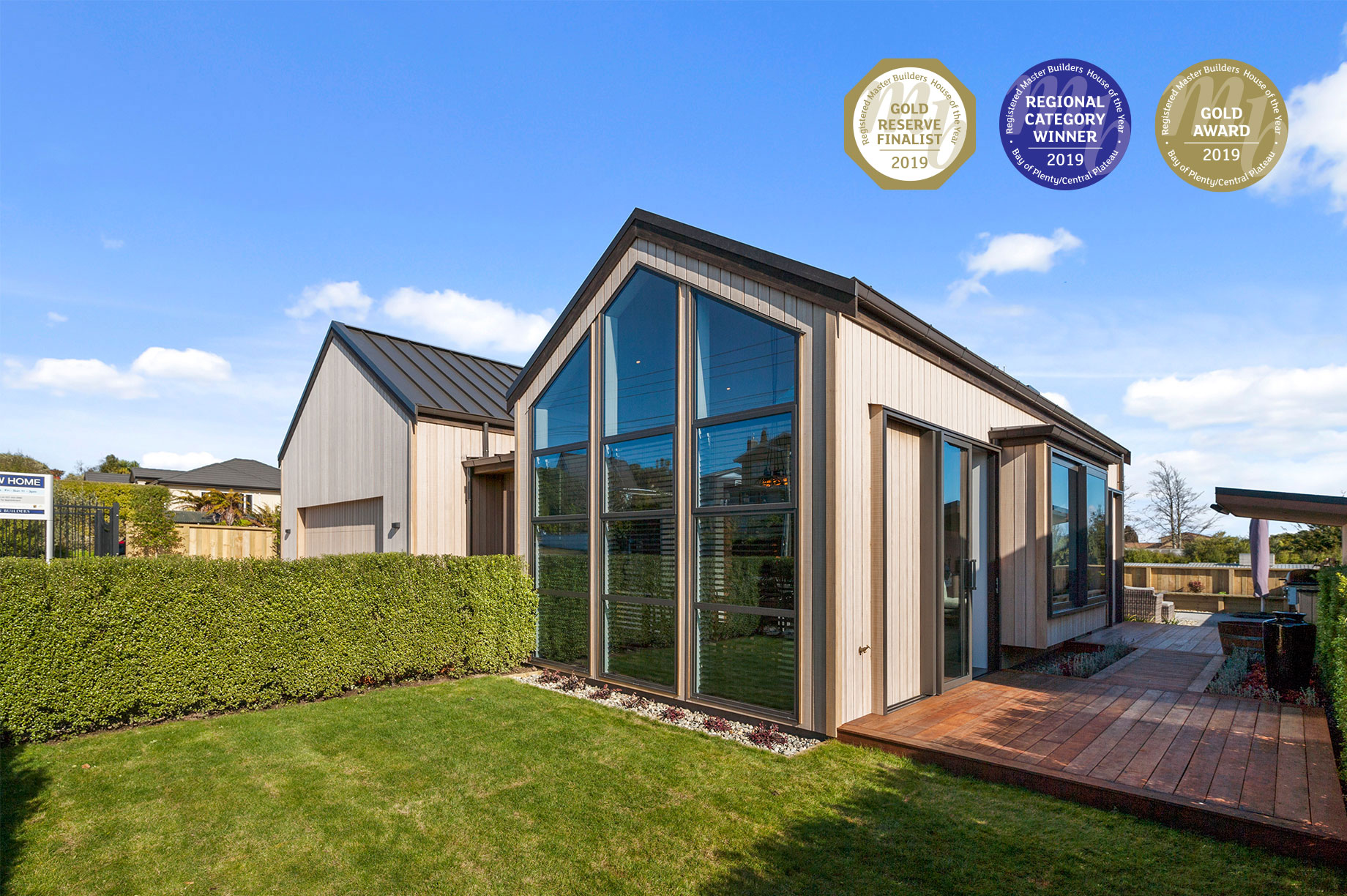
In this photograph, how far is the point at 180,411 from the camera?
2591 cm

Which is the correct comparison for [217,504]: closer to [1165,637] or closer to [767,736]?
[767,736]

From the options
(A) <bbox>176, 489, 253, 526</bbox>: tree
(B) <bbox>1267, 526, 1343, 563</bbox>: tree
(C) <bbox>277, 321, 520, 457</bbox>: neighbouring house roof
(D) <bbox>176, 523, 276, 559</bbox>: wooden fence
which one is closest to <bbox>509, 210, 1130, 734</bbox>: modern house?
(C) <bbox>277, 321, 520, 457</bbox>: neighbouring house roof

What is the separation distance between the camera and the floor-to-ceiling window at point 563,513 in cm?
839

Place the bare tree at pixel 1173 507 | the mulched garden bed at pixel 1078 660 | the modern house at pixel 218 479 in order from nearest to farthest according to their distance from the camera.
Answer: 1. the mulched garden bed at pixel 1078 660
2. the bare tree at pixel 1173 507
3. the modern house at pixel 218 479

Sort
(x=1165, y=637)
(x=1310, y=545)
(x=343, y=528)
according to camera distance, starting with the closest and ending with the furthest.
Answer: (x=1165, y=637) < (x=343, y=528) < (x=1310, y=545)

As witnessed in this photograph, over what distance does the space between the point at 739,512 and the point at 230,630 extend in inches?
207

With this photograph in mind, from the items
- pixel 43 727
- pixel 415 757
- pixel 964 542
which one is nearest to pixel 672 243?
pixel 964 542

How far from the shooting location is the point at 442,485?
11438 millimetres

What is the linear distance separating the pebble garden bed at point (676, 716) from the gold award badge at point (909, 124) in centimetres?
515

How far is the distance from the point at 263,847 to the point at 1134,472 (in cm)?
3846

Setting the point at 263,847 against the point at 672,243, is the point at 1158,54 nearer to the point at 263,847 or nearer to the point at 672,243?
the point at 672,243

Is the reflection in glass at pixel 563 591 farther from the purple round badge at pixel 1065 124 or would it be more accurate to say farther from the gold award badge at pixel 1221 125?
the gold award badge at pixel 1221 125

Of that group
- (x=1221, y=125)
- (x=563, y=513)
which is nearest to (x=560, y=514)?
(x=563, y=513)

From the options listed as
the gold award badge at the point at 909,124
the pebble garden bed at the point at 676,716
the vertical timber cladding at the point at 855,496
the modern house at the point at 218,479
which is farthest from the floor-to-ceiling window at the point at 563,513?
the modern house at the point at 218,479
